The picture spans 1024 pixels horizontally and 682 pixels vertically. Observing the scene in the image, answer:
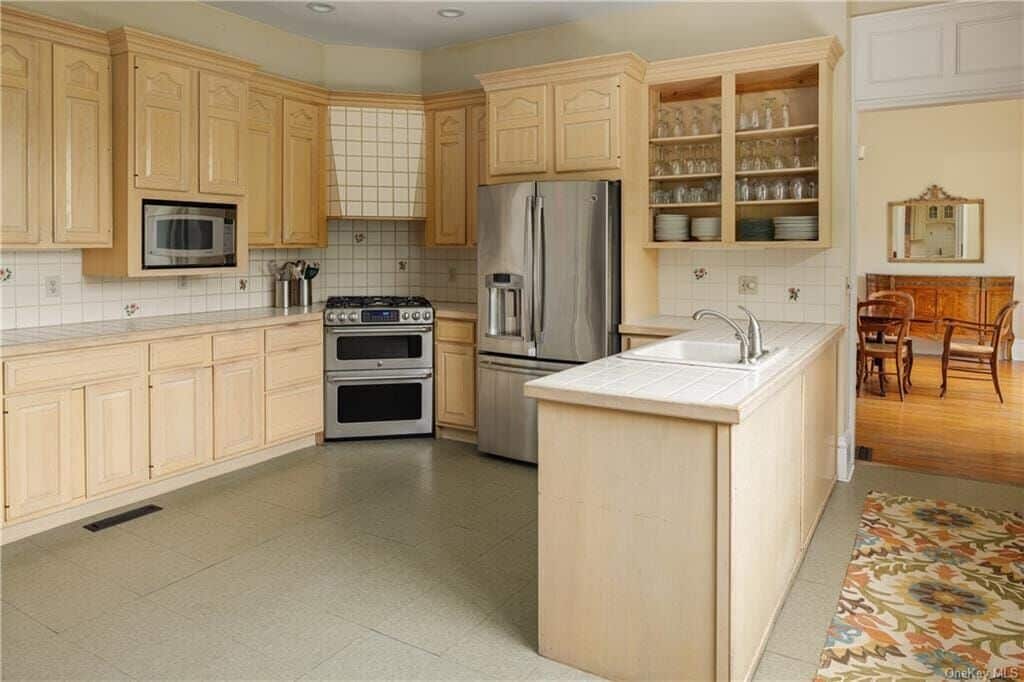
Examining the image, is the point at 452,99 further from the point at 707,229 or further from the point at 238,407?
the point at 238,407

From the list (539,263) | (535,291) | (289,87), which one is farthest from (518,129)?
(289,87)

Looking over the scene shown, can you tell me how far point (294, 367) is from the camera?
187 inches

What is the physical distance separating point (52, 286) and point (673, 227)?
138 inches

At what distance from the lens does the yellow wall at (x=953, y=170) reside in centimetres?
891

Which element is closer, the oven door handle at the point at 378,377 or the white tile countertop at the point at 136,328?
the white tile countertop at the point at 136,328

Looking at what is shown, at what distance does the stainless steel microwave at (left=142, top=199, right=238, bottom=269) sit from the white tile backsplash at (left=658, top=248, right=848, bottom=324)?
2719 mm

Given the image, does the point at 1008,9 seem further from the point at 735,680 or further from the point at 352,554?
the point at 352,554

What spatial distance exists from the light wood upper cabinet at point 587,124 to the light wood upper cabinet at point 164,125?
6.96 ft

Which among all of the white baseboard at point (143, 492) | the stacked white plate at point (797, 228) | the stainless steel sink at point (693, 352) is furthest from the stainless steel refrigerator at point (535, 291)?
the white baseboard at point (143, 492)

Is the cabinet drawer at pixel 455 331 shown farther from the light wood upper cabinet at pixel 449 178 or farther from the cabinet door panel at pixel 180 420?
the cabinet door panel at pixel 180 420

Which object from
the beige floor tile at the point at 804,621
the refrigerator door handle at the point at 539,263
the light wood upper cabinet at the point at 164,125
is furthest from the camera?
the refrigerator door handle at the point at 539,263

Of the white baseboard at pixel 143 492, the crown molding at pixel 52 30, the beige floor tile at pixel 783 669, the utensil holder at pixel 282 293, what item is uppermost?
the crown molding at pixel 52 30

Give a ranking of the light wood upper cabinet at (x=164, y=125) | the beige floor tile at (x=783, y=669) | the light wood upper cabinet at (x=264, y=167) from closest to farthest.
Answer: the beige floor tile at (x=783, y=669) → the light wood upper cabinet at (x=164, y=125) → the light wood upper cabinet at (x=264, y=167)

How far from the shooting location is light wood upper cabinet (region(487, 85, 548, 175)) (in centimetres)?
455
